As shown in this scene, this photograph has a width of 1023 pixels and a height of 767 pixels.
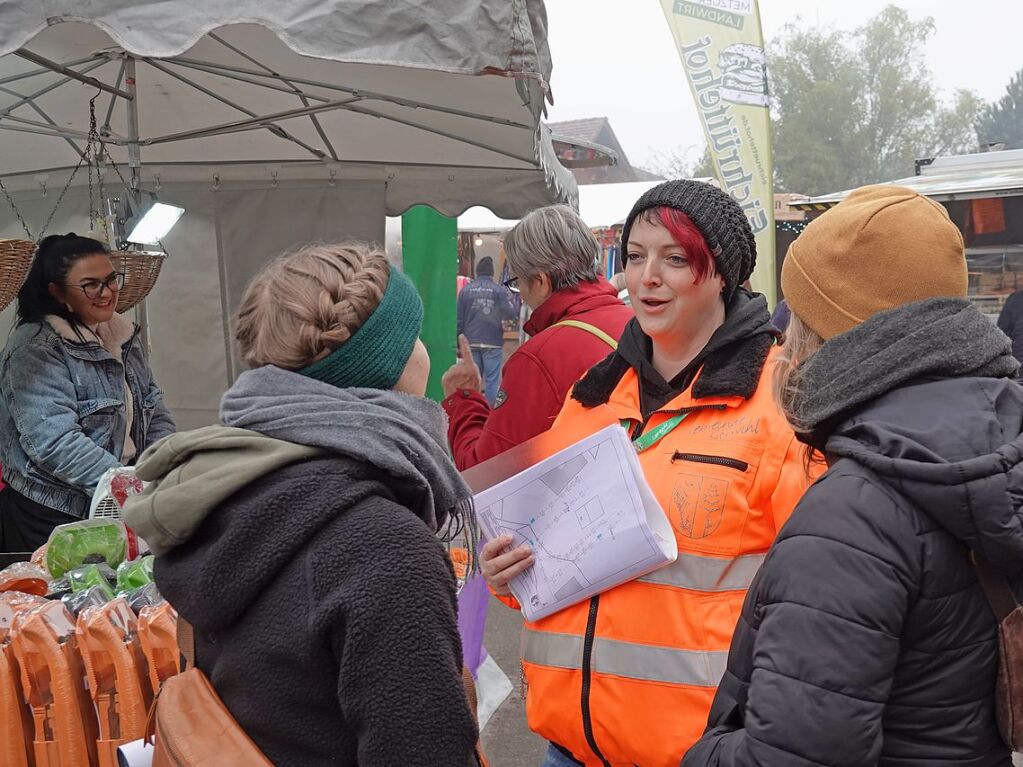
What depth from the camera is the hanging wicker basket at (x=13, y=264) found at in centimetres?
293

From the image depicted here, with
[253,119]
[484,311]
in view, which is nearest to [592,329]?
[253,119]

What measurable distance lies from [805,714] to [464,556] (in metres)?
1.67

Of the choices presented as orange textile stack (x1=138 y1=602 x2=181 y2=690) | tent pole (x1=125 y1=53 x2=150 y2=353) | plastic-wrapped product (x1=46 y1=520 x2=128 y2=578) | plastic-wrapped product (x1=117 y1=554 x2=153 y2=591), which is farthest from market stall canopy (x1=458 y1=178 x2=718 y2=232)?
orange textile stack (x1=138 y1=602 x2=181 y2=690)

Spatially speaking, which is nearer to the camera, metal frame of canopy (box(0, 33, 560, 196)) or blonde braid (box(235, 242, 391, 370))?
blonde braid (box(235, 242, 391, 370))

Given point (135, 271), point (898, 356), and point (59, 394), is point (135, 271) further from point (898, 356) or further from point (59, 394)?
point (898, 356)

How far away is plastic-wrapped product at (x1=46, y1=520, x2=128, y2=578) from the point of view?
2.41m

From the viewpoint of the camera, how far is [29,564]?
2.45 meters

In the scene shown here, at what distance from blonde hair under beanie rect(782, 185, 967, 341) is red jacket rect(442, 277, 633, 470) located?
1272 millimetres

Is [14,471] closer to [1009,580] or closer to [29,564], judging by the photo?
[29,564]

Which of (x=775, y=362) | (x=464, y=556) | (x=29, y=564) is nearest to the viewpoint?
(x=775, y=362)

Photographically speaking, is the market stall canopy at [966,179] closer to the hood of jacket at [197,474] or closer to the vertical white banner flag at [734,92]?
the vertical white banner flag at [734,92]

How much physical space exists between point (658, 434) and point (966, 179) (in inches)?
383

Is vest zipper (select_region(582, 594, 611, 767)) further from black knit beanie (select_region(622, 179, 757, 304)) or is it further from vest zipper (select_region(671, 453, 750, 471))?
black knit beanie (select_region(622, 179, 757, 304))

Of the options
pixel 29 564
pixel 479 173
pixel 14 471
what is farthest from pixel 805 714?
pixel 479 173
